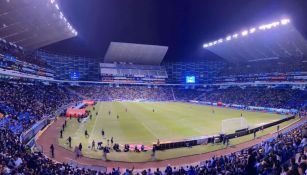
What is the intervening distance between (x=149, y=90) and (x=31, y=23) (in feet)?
236

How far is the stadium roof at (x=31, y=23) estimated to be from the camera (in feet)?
138

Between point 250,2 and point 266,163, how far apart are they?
136 ft

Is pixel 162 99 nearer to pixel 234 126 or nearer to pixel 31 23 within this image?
pixel 31 23

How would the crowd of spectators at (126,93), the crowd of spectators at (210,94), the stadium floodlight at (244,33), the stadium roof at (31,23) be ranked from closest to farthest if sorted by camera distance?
1. the stadium roof at (31,23)
2. the crowd of spectators at (210,94)
3. the stadium floodlight at (244,33)
4. the crowd of spectators at (126,93)

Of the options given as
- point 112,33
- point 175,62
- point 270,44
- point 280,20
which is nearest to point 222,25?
point 280,20

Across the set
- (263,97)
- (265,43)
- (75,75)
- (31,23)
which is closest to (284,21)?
(265,43)

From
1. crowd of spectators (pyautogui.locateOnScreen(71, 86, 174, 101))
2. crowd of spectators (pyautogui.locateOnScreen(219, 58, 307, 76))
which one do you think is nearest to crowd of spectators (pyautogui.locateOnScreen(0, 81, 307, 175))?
crowd of spectators (pyautogui.locateOnScreen(71, 86, 174, 101))

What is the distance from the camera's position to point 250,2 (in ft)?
158

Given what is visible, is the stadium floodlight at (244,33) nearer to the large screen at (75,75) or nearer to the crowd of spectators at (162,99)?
the crowd of spectators at (162,99)

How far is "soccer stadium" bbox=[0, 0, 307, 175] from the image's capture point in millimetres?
21672

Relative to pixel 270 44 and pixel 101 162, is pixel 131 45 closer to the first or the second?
pixel 270 44

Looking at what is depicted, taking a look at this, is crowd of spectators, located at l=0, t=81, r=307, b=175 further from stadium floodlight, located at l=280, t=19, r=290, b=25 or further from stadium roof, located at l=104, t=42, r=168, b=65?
stadium floodlight, located at l=280, t=19, r=290, b=25

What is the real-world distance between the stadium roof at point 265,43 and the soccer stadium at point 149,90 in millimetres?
385

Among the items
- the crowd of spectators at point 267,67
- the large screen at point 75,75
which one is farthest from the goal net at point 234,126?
the large screen at point 75,75
